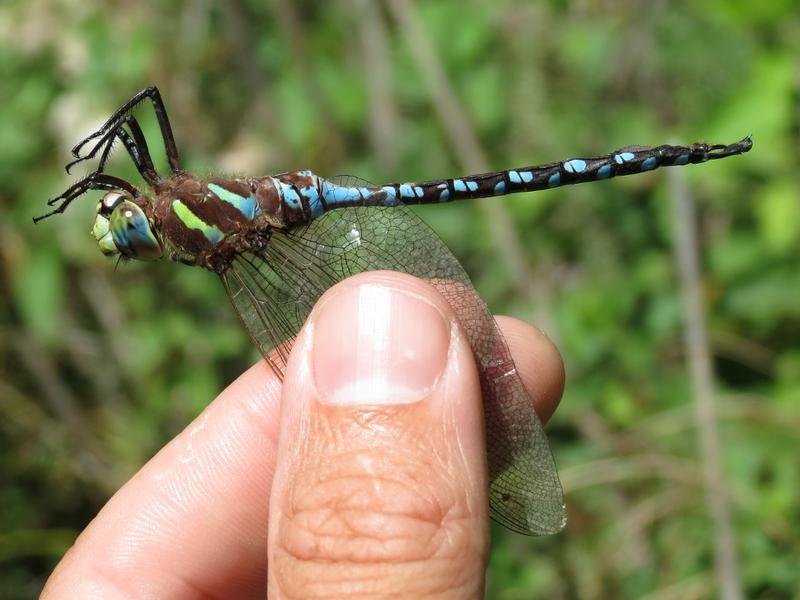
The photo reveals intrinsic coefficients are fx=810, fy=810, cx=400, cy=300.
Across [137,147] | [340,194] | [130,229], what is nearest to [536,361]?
[340,194]

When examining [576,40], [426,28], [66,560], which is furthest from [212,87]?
[66,560]

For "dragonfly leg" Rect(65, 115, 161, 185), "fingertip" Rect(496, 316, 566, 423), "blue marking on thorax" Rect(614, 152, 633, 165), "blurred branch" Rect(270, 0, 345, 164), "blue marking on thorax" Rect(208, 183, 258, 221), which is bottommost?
"fingertip" Rect(496, 316, 566, 423)

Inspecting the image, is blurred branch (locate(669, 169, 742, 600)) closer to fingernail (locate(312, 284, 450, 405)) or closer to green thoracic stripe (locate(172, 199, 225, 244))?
fingernail (locate(312, 284, 450, 405))

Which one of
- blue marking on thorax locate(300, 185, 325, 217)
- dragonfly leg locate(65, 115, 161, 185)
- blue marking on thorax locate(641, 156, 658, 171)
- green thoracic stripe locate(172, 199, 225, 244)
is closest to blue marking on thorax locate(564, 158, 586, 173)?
blue marking on thorax locate(641, 156, 658, 171)

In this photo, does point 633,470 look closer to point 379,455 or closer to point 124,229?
point 379,455

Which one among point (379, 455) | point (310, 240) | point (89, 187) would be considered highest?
point (89, 187)

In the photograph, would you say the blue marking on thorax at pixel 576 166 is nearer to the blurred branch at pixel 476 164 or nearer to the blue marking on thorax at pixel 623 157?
the blue marking on thorax at pixel 623 157
